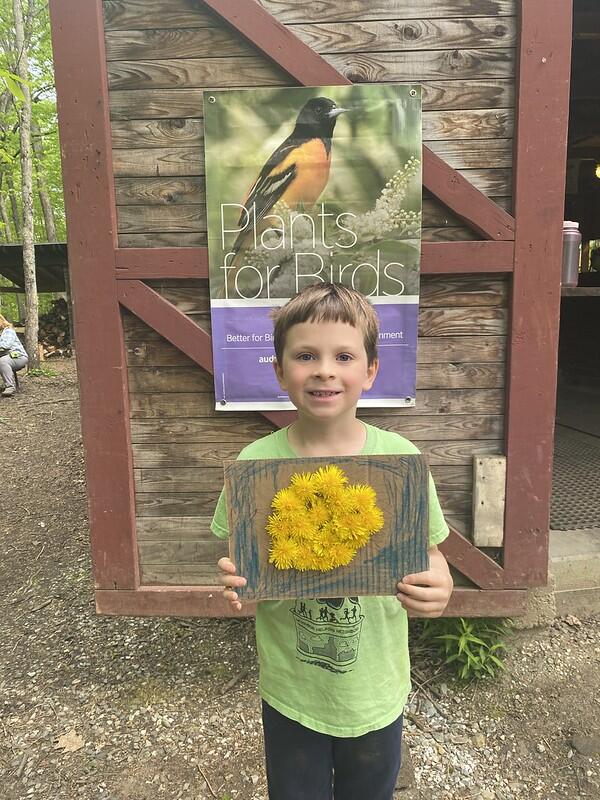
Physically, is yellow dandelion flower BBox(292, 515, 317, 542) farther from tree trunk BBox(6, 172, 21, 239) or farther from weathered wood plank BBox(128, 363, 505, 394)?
tree trunk BBox(6, 172, 21, 239)

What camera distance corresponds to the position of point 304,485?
52.4 inches

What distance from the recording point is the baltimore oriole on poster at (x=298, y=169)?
8.63 feet

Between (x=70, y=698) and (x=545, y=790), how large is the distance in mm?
2349

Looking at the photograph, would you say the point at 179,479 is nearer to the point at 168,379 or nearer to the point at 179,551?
the point at 179,551

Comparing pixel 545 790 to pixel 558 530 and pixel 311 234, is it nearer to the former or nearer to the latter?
pixel 558 530

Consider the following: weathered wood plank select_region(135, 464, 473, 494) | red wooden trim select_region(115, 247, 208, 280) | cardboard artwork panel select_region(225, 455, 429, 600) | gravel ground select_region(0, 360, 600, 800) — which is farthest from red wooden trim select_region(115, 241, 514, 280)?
gravel ground select_region(0, 360, 600, 800)

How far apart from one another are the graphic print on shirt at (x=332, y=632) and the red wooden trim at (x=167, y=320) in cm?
154

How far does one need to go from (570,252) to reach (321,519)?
290 centimetres

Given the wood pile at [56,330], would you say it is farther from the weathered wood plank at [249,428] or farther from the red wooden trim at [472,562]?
the red wooden trim at [472,562]

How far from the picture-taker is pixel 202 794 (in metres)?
2.39

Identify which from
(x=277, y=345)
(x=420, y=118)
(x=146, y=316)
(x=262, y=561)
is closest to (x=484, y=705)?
(x=262, y=561)

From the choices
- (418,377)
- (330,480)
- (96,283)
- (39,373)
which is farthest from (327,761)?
(39,373)

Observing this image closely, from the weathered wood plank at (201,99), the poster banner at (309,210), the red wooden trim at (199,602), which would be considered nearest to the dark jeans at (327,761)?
the red wooden trim at (199,602)

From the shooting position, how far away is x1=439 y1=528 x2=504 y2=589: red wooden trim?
9.45 ft
